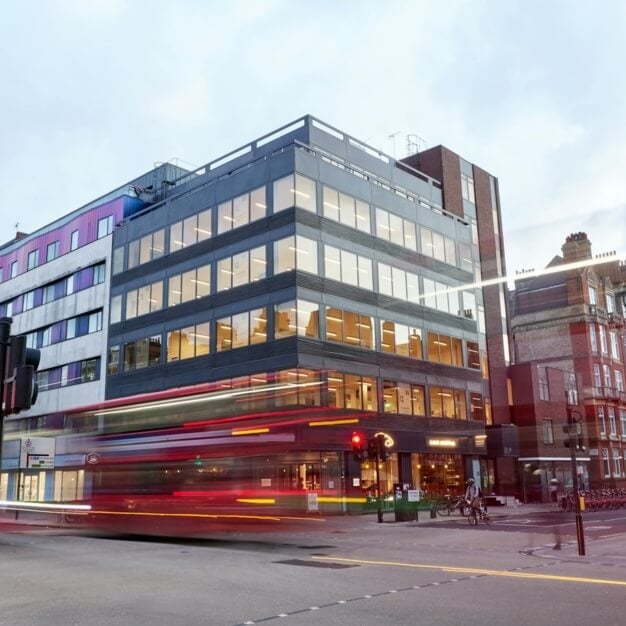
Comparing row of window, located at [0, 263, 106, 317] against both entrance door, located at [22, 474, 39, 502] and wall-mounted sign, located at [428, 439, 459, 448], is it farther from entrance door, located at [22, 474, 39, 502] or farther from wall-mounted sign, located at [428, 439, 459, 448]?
wall-mounted sign, located at [428, 439, 459, 448]

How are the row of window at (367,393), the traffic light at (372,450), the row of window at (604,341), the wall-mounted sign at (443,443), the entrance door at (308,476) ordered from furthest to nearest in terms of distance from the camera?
the row of window at (604,341), the wall-mounted sign at (443,443), the row of window at (367,393), the entrance door at (308,476), the traffic light at (372,450)

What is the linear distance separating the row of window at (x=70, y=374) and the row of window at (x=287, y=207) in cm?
747

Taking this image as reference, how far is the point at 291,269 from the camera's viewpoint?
131 ft

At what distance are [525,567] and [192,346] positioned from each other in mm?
32232

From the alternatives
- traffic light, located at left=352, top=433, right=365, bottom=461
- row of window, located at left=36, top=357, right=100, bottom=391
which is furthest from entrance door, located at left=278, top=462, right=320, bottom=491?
row of window, located at left=36, top=357, right=100, bottom=391

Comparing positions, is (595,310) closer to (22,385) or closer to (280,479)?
(280,479)

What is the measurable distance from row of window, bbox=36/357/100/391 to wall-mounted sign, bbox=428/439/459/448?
24.4m

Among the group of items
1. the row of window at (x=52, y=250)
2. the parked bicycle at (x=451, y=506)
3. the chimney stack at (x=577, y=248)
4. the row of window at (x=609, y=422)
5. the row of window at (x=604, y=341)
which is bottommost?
the parked bicycle at (x=451, y=506)

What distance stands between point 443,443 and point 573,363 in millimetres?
22763

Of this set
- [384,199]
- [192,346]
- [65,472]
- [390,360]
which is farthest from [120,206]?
[65,472]

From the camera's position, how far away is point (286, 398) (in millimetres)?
21469

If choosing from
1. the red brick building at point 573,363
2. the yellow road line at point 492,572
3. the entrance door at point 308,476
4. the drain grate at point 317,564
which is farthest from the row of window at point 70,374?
the yellow road line at point 492,572

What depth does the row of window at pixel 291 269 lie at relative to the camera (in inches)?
1597

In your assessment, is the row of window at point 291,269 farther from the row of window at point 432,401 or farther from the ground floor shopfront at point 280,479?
the ground floor shopfront at point 280,479
